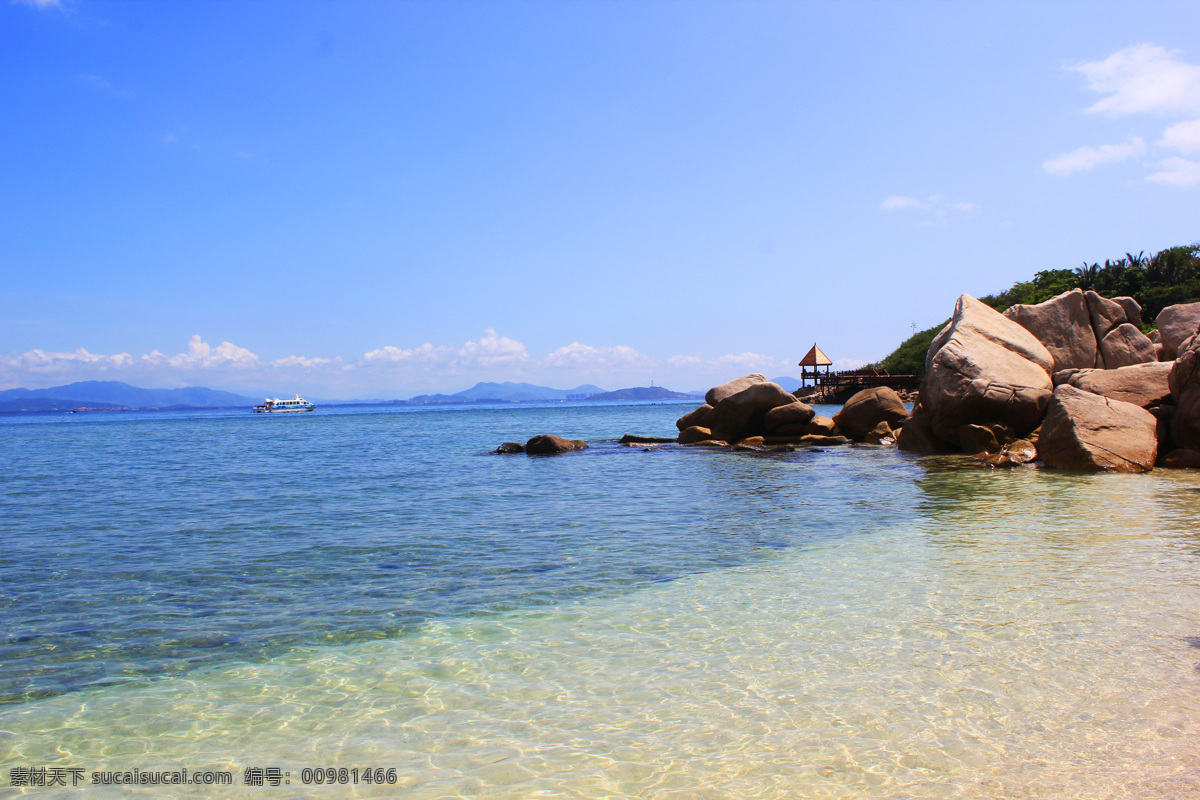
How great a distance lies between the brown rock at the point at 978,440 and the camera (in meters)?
19.2

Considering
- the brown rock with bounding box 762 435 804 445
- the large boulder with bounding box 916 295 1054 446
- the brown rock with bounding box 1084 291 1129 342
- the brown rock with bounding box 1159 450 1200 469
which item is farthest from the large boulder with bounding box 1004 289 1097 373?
the brown rock with bounding box 762 435 804 445

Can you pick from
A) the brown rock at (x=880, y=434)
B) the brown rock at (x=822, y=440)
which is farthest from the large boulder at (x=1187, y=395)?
the brown rock at (x=822, y=440)

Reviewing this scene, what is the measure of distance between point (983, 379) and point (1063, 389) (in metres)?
2.00

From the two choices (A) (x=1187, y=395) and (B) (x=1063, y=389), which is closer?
(A) (x=1187, y=395)

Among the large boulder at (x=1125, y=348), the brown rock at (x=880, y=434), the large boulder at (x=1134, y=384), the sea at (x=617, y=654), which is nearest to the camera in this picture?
the sea at (x=617, y=654)

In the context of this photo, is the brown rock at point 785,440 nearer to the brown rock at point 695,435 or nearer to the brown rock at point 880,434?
the brown rock at point 695,435

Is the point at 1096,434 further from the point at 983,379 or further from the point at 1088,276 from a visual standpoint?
the point at 1088,276

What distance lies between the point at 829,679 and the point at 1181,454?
52.7 ft

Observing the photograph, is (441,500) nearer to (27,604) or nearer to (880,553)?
(27,604)

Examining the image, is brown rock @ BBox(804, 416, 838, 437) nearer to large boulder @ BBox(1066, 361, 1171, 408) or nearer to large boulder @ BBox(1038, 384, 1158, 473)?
large boulder @ BBox(1066, 361, 1171, 408)

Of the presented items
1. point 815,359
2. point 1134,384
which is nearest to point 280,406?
point 815,359

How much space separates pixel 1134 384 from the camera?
1789 cm

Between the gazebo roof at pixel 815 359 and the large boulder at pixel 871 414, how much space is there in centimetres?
4169

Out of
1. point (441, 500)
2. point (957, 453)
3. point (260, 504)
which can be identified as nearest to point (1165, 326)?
point (957, 453)
